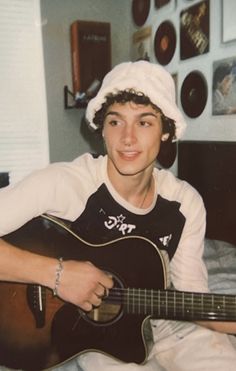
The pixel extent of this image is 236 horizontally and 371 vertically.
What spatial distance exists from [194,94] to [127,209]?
1.38m

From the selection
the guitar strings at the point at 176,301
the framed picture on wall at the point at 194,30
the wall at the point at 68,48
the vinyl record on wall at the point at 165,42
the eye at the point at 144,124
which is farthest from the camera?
the wall at the point at 68,48

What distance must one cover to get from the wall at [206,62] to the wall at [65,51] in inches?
12.3

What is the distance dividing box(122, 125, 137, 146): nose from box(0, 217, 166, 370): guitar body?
25cm

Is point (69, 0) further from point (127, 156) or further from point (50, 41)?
point (127, 156)

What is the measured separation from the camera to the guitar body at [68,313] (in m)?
0.99

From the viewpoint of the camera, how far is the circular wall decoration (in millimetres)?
2545

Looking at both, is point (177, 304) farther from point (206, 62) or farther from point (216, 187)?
point (206, 62)

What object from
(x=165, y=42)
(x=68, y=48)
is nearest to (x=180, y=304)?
(x=165, y=42)

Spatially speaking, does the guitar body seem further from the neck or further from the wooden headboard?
the wooden headboard

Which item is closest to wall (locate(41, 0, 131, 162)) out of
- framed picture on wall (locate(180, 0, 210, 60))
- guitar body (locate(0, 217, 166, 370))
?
framed picture on wall (locate(180, 0, 210, 60))

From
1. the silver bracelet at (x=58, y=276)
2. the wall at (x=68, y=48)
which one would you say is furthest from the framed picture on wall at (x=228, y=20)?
the silver bracelet at (x=58, y=276)

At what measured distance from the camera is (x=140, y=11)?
102 inches

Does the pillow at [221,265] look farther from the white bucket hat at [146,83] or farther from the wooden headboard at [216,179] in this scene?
the white bucket hat at [146,83]

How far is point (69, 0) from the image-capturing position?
2645 mm
